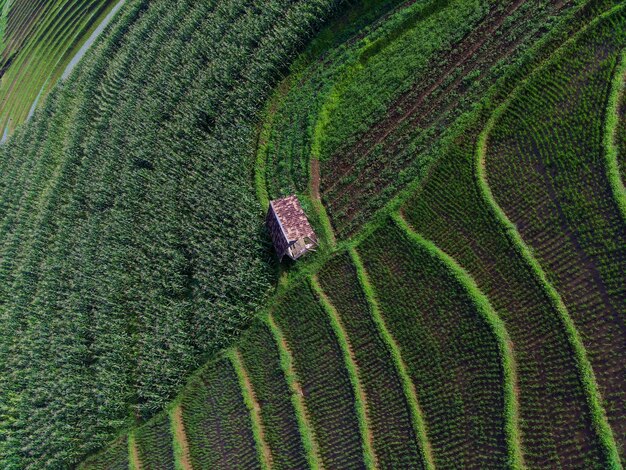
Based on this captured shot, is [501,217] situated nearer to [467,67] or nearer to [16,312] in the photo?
[467,67]

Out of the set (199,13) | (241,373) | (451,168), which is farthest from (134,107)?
(451,168)

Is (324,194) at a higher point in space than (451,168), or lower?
higher

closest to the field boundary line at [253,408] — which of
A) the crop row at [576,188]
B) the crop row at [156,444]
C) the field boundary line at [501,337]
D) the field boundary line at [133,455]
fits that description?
the crop row at [156,444]

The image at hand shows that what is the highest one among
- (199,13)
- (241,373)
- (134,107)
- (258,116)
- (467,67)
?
(199,13)

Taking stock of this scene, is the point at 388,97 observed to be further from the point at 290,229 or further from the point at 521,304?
the point at 521,304

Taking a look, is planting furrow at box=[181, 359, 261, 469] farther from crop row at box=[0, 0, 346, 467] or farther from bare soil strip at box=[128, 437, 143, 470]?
bare soil strip at box=[128, 437, 143, 470]

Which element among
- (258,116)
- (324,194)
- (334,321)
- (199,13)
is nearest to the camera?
(334,321)
